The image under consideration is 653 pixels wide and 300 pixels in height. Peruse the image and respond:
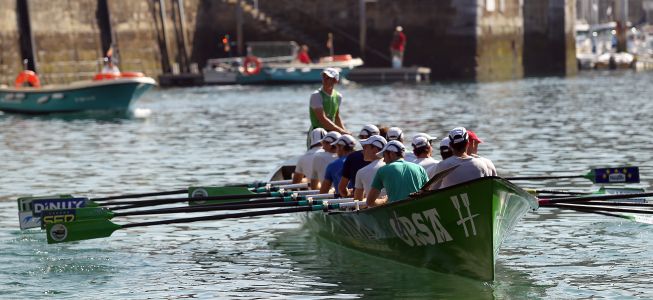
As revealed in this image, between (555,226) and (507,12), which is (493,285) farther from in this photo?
(507,12)

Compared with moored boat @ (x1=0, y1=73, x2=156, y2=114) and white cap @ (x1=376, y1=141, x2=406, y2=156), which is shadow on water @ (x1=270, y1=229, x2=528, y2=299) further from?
moored boat @ (x1=0, y1=73, x2=156, y2=114)

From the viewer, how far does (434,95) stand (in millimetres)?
50344

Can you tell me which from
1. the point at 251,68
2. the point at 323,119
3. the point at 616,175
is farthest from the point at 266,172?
the point at 251,68

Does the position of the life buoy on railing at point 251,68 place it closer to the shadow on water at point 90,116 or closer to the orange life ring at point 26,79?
the shadow on water at point 90,116

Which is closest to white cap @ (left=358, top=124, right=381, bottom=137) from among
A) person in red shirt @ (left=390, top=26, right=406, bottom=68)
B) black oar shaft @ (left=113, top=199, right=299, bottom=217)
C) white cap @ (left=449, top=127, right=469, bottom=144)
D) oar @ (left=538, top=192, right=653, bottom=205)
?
black oar shaft @ (left=113, top=199, right=299, bottom=217)

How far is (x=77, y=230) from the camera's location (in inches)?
667

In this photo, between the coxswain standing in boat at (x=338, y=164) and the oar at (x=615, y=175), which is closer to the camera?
the coxswain standing in boat at (x=338, y=164)

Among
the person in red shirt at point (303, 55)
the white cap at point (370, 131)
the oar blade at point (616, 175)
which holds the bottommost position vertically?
the person in red shirt at point (303, 55)

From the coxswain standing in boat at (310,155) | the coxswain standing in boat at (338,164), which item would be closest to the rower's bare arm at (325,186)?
the coxswain standing in boat at (338,164)

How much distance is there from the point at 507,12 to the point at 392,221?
5068 centimetres

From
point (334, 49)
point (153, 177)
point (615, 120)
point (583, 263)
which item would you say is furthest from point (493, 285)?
point (334, 49)

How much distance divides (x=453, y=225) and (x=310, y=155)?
498 cm

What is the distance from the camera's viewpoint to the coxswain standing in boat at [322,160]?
18781mm

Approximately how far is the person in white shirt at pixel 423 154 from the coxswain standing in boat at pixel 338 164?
1.05 meters
